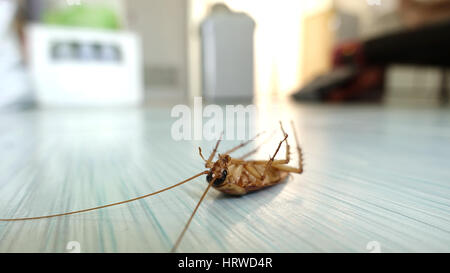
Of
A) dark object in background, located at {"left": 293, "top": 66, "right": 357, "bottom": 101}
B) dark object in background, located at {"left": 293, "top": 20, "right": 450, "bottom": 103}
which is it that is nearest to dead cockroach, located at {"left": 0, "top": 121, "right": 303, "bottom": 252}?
dark object in background, located at {"left": 293, "top": 20, "right": 450, "bottom": 103}

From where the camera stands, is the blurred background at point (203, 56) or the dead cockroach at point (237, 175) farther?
the blurred background at point (203, 56)

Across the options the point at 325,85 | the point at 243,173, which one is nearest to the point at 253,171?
the point at 243,173

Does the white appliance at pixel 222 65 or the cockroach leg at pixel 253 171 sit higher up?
the white appliance at pixel 222 65

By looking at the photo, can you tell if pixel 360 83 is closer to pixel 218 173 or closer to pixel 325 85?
pixel 325 85

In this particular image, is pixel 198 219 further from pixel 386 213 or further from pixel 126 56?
pixel 126 56

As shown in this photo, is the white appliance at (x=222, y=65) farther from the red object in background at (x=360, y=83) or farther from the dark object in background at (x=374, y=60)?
the red object in background at (x=360, y=83)

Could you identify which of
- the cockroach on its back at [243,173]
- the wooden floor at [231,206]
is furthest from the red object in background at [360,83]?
the cockroach on its back at [243,173]
